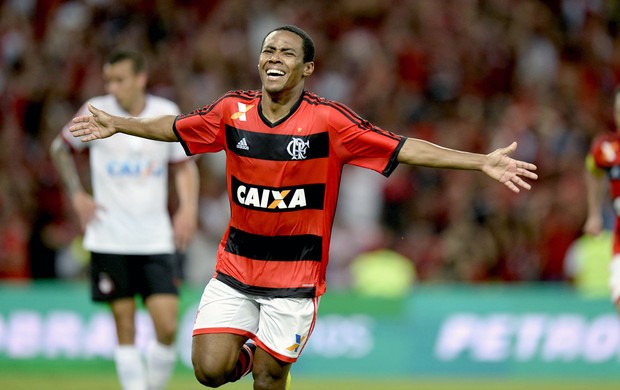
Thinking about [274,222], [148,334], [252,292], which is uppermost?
[274,222]

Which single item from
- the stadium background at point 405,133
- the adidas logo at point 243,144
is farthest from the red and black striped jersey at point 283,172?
the stadium background at point 405,133

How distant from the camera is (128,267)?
346 inches

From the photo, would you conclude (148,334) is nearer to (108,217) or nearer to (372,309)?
(372,309)

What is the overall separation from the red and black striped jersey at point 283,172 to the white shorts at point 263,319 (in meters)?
Answer: 0.07

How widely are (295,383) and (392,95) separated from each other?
588 cm

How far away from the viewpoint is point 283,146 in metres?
6.81

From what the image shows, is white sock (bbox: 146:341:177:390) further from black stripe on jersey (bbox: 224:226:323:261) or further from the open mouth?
the open mouth

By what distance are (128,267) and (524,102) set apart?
928 centimetres

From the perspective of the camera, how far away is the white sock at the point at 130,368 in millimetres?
8489

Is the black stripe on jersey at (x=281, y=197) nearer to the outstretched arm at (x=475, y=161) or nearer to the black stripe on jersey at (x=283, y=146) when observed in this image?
the black stripe on jersey at (x=283, y=146)

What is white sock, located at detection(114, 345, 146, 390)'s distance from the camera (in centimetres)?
849

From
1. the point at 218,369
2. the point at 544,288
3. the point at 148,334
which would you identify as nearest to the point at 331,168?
the point at 218,369

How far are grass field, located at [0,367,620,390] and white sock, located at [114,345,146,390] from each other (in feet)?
7.68

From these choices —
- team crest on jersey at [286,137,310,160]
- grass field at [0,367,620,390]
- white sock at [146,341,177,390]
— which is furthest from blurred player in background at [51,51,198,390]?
grass field at [0,367,620,390]
